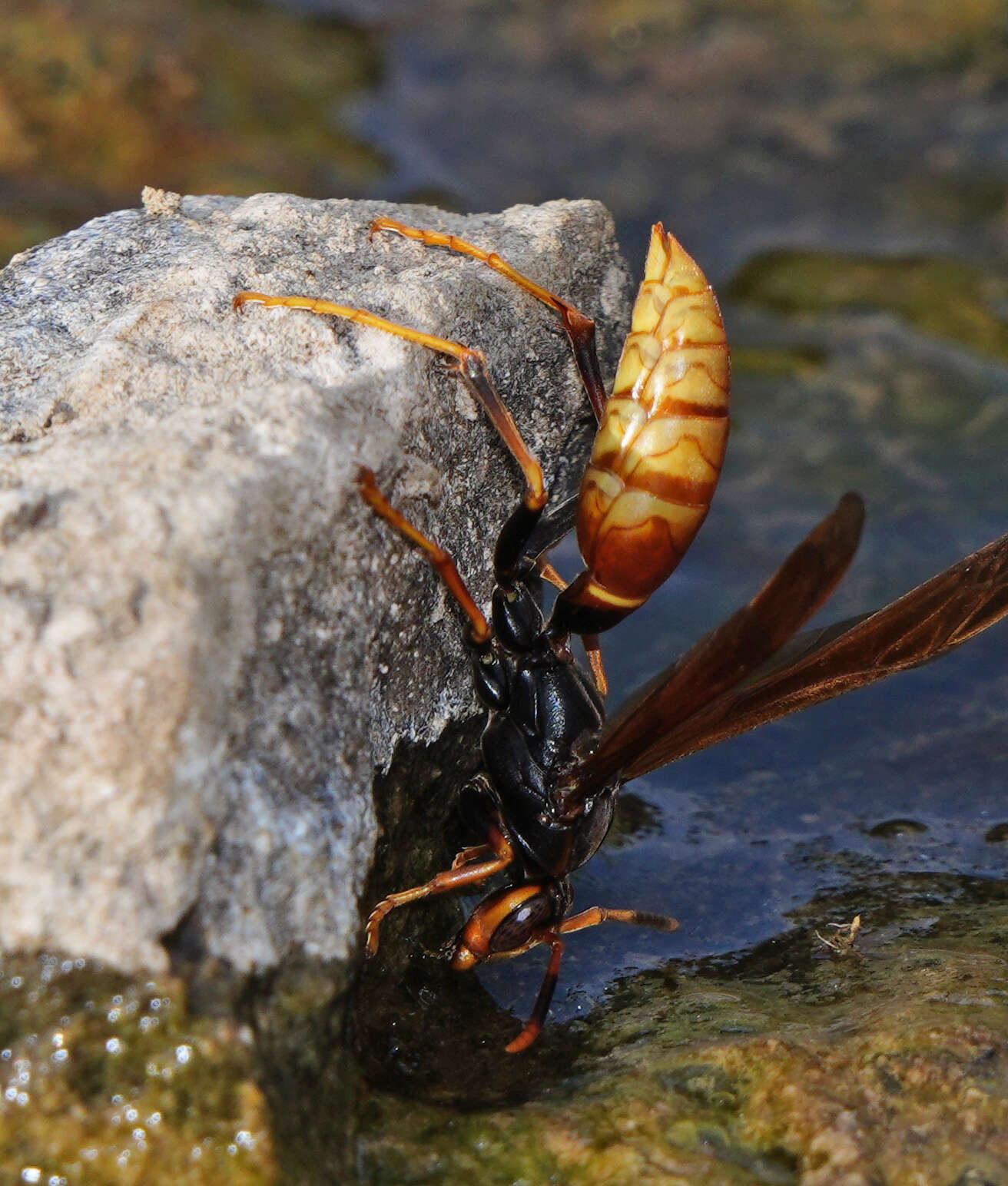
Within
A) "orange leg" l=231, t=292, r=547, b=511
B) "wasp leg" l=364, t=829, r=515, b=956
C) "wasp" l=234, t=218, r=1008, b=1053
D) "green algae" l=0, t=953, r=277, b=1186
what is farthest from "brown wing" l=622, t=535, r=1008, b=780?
"green algae" l=0, t=953, r=277, b=1186

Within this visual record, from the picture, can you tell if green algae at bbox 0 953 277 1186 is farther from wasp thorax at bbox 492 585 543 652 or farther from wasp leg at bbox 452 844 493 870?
wasp thorax at bbox 492 585 543 652

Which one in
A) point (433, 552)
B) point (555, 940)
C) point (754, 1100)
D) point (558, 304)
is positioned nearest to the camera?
point (754, 1100)

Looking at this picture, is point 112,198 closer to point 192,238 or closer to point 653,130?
point 653,130

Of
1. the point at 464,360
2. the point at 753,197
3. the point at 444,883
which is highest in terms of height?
the point at 753,197

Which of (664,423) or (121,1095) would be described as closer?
(121,1095)

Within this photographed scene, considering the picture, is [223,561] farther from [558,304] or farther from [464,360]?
[558,304]

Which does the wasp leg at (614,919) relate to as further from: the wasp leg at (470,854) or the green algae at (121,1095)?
the green algae at (121,1095)

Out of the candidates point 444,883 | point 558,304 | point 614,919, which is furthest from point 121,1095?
point 558,304

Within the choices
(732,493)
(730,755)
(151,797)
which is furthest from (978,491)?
(151,797)
